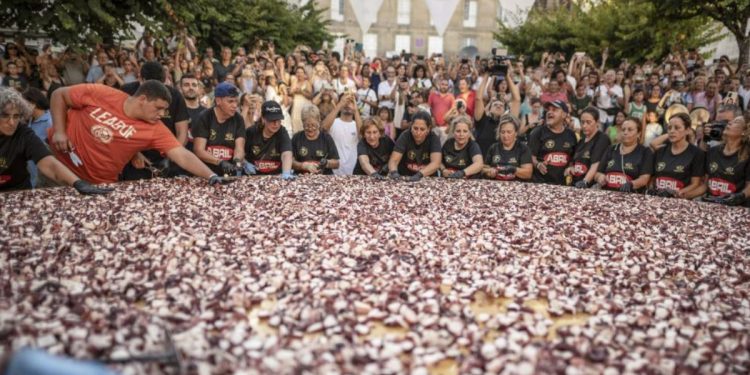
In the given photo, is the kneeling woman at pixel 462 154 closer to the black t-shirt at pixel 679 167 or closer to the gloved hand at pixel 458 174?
the gloved hand at pixel 458 174

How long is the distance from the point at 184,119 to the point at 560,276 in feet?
13.4

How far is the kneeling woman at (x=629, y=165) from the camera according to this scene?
5297mm

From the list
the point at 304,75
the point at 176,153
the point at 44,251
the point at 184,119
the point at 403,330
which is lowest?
the point at 403,330

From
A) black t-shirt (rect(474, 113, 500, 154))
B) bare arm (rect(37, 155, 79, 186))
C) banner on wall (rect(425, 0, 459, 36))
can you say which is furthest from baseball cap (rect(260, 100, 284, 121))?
banner on wall (rect(425, 0, 459, 36))

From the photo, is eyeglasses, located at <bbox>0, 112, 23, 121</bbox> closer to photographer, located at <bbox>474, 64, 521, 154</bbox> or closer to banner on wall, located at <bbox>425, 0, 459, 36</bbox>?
photographer, located at <bbox>474, 64, 521, 154</bbox>

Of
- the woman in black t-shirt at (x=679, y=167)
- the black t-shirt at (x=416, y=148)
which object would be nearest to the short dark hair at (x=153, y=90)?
the black t-shirt at (x=416, y=148)

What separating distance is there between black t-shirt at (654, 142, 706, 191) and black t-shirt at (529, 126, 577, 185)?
974 mm

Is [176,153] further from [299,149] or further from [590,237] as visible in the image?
[590,237]

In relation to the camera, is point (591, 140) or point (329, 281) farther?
point (591, 140)

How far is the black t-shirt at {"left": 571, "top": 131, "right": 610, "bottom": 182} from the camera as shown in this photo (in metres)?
5.66

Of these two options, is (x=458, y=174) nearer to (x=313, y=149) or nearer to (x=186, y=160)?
(x=313, y=149)

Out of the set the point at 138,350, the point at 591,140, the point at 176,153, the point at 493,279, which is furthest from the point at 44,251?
the point at 591,140

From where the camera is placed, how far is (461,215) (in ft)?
12.3

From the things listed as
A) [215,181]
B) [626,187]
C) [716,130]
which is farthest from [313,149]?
[716,130]
